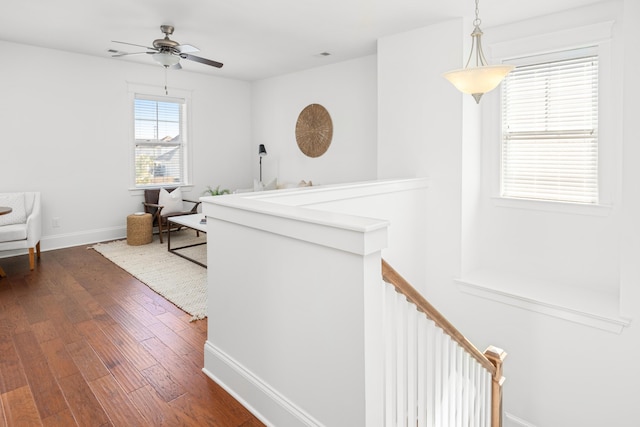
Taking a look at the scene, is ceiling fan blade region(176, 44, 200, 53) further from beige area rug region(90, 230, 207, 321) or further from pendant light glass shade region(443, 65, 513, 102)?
pendant light glass shade region(443, 65, 513, 102)

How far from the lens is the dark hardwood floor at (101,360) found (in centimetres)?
194

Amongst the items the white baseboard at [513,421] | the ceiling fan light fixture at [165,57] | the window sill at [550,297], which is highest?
the ceiling fan light fixture at [165,57]

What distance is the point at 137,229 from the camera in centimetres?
543

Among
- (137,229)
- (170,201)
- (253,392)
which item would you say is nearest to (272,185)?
(170,201)

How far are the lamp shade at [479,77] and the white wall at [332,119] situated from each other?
2938 millimetres

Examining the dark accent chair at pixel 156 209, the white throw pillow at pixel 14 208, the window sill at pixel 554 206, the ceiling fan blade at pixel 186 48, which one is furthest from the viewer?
the dark accent chair at pixel 156 209

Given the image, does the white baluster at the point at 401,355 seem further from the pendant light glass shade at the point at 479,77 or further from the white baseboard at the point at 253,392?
the pendant light glass shade at the point at 479,77

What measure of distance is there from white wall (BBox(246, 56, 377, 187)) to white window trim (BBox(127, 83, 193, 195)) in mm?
1214

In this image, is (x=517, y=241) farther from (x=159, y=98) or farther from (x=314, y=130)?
(x=159, y=98)

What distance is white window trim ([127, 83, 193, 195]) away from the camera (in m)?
5.76

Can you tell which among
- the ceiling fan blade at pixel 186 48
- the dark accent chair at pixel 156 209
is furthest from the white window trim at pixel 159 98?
the ceiling fan blade at pixel 186 48

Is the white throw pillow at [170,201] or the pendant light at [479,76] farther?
the white throw pillow at [170,201]

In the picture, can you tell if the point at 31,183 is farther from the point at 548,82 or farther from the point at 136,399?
the point at 548,82

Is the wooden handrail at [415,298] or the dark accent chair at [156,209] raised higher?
the dark accent chair at [156,209]
